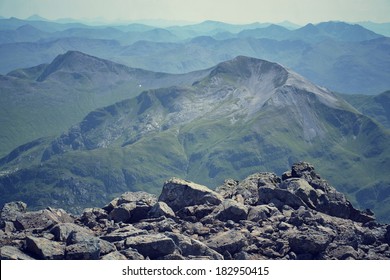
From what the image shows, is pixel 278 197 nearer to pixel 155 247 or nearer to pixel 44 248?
pixel 155 247

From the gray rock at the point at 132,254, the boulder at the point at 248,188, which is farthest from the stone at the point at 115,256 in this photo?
the boulder at the point at 248,188

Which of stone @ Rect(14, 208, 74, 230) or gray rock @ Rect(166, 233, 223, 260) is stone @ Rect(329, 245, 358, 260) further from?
stone @ Rect(14, 208, 74, 230)

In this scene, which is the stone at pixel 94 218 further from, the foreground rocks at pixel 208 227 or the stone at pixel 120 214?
the stone at pixel 120 214

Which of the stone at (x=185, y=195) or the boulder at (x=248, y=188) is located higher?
the stone at (x=185, y=195)

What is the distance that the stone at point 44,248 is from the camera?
1608 inches

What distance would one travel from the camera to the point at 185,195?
56.5 metres

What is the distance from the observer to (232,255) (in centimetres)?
4503

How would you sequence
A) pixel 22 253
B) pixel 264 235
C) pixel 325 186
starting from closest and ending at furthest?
pixel 22 253 → pixel 264 235 → pixel 325 186

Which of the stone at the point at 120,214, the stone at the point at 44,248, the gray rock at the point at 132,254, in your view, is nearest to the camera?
the stone at the point at 44,248

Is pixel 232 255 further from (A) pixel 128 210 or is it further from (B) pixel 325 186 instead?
(B) pixel 325 186

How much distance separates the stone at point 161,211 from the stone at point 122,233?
190 inches

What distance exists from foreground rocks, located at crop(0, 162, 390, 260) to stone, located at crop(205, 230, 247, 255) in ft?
0.30
